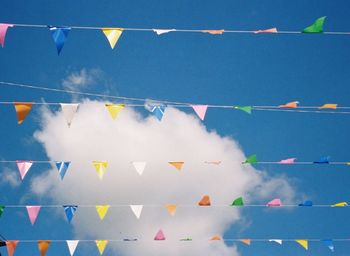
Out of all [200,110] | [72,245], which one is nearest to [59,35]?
[200,110]


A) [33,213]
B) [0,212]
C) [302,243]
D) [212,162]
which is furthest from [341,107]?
[0,212]

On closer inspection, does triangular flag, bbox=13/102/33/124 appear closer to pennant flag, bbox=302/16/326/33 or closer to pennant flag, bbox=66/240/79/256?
pennant flag, bbox=66/240/79/256

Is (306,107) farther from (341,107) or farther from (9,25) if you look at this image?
(9,25)

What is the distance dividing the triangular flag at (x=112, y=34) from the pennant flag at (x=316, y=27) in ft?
9.11

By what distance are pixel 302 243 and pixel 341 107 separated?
136 inches

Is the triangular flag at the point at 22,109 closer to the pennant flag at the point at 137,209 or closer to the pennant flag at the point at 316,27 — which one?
the pennant flag at the point at 137,209

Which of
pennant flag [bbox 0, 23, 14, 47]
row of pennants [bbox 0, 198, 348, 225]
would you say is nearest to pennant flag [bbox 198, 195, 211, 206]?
row of pennants [bbox 0, 198, 348, 225]

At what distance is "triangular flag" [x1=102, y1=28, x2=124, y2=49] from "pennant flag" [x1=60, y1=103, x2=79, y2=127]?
1.44 m

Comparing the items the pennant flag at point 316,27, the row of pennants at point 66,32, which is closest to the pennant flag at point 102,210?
Result: the row of pennants at point 66,32

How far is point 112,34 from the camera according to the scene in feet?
18.2

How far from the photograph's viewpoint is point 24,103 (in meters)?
6.19

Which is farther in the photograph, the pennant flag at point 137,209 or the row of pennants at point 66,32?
the pennant flag at point 137,209

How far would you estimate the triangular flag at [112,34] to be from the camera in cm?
553

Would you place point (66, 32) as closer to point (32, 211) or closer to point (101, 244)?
point (32, 211)
